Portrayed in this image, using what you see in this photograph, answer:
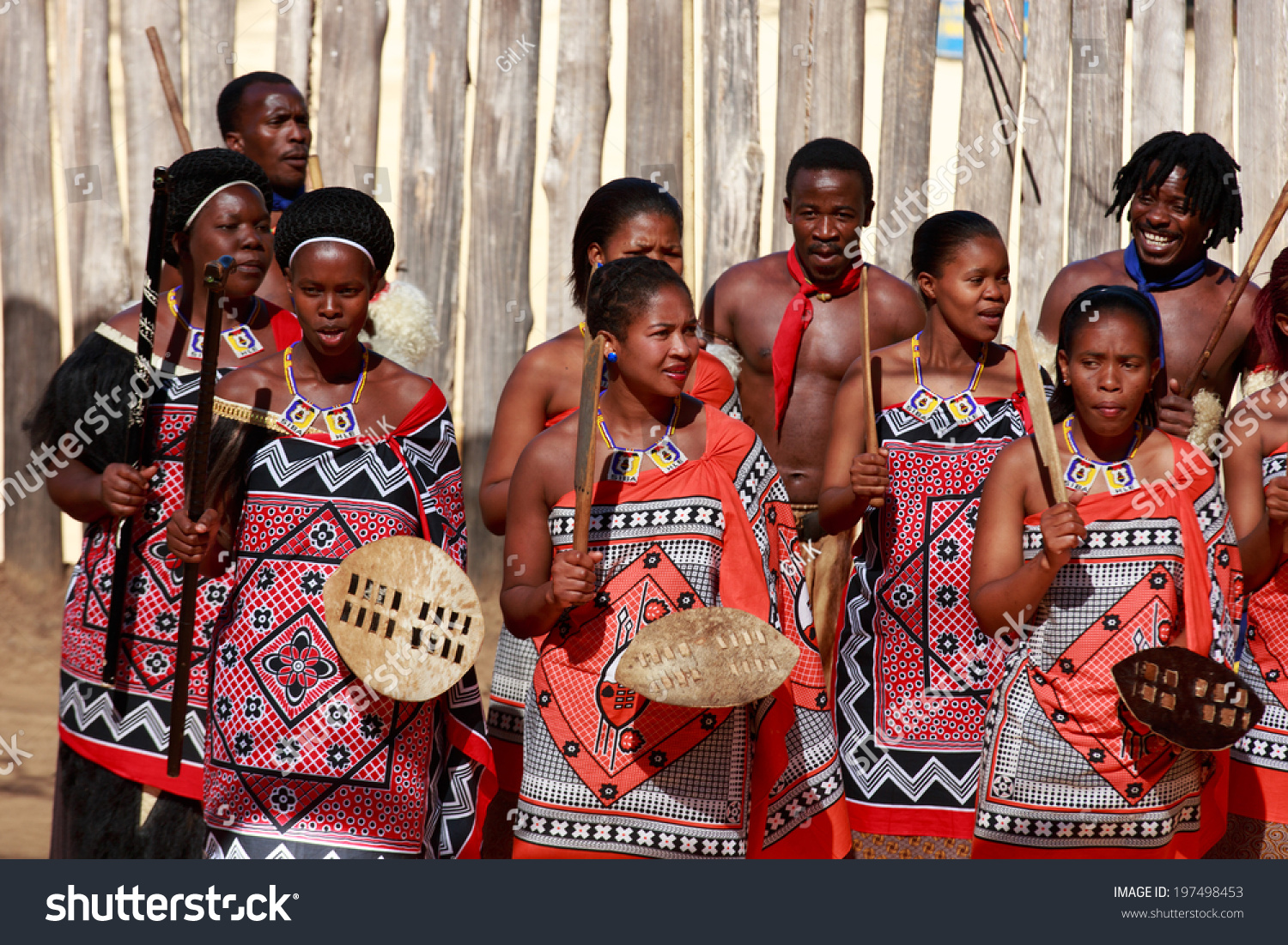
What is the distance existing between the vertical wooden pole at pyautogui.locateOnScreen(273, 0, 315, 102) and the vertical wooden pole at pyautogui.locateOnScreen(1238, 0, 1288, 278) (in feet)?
12.6

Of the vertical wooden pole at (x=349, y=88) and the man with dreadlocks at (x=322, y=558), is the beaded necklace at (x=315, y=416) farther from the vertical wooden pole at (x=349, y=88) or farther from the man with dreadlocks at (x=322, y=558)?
the vertical wooden pole at (x=349, y=88)

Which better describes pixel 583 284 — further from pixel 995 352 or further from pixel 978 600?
pixel 978 600

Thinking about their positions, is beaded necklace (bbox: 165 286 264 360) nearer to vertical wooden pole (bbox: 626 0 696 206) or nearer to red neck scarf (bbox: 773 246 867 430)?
red neck scarf (bbox: 773 246 867 430)

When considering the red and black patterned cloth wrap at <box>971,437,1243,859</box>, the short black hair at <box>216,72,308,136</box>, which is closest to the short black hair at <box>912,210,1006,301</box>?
the red and black patterned cloth wrap at <box>971,437,1243,859</box>

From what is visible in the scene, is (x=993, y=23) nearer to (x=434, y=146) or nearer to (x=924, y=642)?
(x=434, y=146)

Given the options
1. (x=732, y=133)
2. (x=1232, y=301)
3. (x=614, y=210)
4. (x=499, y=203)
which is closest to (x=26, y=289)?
(x=499, y=203)

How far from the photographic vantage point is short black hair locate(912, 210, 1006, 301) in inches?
163

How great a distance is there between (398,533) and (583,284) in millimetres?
1268

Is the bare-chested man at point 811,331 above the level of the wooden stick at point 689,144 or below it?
below

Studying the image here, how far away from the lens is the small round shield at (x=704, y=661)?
9.74ft

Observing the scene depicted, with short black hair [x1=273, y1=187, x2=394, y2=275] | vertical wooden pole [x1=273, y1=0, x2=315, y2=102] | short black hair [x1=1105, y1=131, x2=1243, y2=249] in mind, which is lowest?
short black hair [x1=273, y1=187, x2=394, y2=275]

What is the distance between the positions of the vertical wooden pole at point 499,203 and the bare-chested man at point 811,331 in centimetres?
236

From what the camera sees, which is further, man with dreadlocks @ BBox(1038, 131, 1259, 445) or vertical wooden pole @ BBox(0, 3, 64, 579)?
vertical wooden pole @ BBox(0, 3, 64, 579)

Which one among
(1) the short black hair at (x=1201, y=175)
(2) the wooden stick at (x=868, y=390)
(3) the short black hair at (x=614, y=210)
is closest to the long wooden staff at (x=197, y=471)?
(3) the short black hair at (x=614, y=210)
